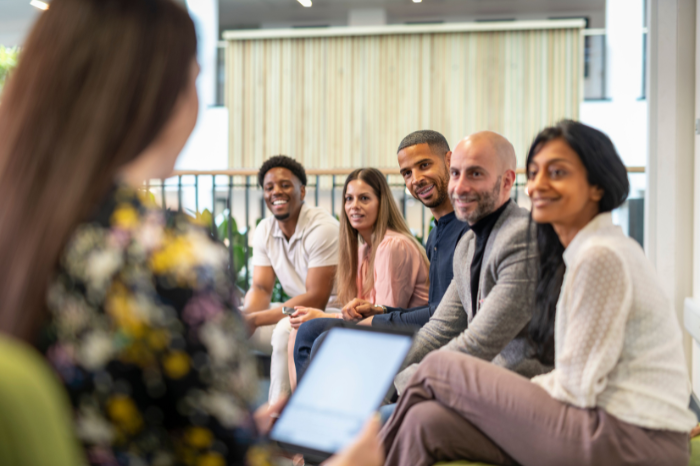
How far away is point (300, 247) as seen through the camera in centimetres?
329

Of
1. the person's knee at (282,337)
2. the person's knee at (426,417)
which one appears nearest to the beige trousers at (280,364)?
the person's knee at (282,337)

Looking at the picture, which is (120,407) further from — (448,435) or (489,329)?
(489,329)

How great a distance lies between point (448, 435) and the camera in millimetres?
1464

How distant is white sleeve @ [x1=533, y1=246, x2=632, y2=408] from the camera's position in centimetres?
129

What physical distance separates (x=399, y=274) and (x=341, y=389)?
1.69 m

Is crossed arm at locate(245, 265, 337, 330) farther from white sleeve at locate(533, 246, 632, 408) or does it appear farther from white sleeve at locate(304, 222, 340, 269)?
white sleeve at locate(533, 246, 632, 408)

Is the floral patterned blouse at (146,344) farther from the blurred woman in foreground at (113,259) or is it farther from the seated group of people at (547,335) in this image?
the seated group of people at (547,335)

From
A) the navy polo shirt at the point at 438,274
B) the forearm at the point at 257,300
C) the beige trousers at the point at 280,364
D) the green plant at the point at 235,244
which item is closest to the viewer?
the navy polo shirt at the point at 438,274

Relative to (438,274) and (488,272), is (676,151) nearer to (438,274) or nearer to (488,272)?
(438,274)

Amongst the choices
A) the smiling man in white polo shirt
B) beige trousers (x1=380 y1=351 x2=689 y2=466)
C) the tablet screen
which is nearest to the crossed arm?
the smiling man in white polo shirt

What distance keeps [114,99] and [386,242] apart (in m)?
2.06

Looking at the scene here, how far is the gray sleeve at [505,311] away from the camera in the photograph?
170 cm

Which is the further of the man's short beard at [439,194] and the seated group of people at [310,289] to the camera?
the man's short beard at [439,194]

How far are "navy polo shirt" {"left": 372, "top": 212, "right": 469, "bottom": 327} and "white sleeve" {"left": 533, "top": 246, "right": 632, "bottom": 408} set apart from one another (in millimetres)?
950
